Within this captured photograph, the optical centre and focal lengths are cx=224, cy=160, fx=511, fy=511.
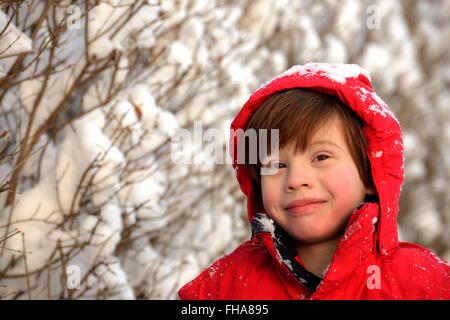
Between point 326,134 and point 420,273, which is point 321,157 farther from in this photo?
point 420,273

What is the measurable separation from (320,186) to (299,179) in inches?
3.0

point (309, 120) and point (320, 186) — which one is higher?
Answer: point (309, 120)

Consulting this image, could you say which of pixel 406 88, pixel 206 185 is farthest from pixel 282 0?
pixel 406 88

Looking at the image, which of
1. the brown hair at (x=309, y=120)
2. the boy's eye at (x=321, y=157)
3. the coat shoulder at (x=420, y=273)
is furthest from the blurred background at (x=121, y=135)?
the coat shoulder at (x=420, y=273)

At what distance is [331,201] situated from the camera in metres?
1.63

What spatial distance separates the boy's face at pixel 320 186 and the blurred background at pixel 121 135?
92 centimetres

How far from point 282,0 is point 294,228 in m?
4.18

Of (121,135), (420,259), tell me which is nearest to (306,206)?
(420,259)

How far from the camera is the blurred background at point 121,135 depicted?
231 centimetres

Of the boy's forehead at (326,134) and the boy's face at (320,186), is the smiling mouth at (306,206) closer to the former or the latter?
the boy's face at (320,186)

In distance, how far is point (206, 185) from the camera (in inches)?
168

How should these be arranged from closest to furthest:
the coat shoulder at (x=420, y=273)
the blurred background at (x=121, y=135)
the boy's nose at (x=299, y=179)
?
the coat shoulder at (x=420, y=273)
the boy's nose at (x=299, y=179)
the blurred background at (x=121, y=135)
